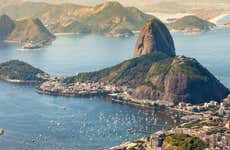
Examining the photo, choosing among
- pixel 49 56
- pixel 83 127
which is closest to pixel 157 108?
pixel 83 127

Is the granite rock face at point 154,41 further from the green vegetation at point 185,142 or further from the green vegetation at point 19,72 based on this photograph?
the green vegetation at point 185,142

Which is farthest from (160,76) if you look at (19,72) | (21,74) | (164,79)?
(19,72)

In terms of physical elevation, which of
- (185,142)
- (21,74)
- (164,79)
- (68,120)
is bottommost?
(185,142)

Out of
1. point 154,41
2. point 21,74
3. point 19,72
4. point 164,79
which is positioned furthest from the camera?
point 154,41

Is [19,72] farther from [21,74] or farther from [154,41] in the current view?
[154,41]

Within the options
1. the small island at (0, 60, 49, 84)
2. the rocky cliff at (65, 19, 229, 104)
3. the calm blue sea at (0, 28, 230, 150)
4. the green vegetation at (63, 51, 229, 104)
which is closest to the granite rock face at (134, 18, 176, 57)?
the rocky cliff at (65, 19, 229, 104)
